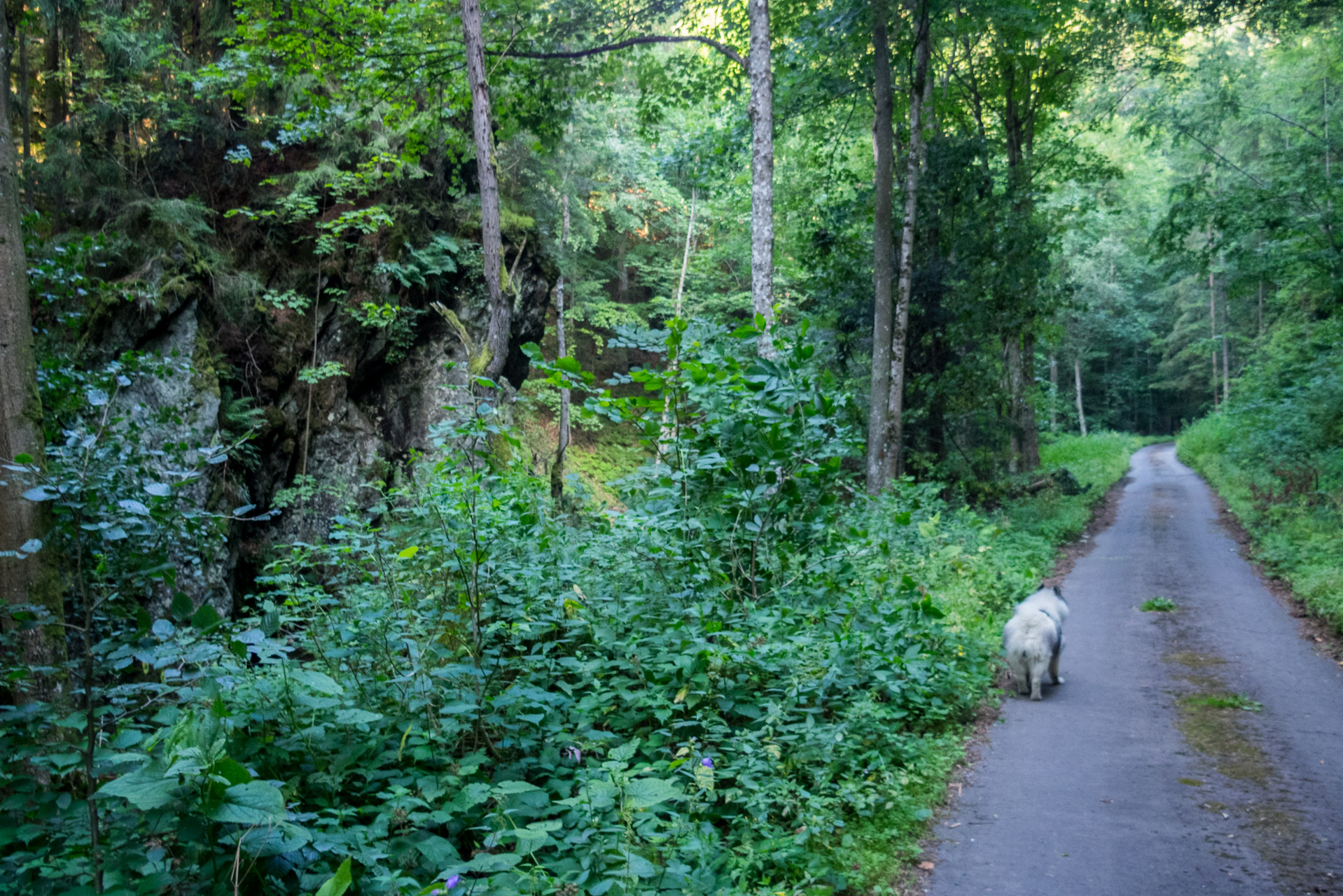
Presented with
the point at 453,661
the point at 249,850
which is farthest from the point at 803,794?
the point at 249,850

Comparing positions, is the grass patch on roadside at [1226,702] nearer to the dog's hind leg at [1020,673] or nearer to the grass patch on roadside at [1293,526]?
the dog's hind leg at [1020,673]

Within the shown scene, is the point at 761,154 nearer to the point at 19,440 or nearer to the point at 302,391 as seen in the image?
the point at 19,440

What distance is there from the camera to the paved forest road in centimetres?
382

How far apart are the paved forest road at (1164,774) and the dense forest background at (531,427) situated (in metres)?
0.54

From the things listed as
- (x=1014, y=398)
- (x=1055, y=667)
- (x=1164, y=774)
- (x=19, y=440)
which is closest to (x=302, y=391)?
(x=19, y=440)

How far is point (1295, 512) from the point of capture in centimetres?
1364

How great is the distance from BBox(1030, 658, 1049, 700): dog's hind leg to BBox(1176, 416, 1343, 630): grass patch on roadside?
14.4ft

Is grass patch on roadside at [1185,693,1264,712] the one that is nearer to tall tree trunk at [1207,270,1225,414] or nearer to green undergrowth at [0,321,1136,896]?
green undergrowth at [0,321,1136,896]

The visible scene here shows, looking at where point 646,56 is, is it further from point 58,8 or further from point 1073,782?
point 1073,782

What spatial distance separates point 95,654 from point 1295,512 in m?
17.7

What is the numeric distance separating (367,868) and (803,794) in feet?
7.58

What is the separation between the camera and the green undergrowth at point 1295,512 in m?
9.47

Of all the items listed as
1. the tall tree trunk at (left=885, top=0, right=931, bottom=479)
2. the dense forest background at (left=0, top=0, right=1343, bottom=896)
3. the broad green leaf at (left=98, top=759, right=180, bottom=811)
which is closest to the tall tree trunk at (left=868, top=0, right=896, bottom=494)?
the dense forest background at (left=0, top=0, right=1343, bottom=896)

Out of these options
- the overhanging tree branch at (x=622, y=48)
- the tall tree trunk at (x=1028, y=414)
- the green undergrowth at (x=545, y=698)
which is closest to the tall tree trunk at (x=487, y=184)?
the overhanging tree branch at (x=622, y=48)
